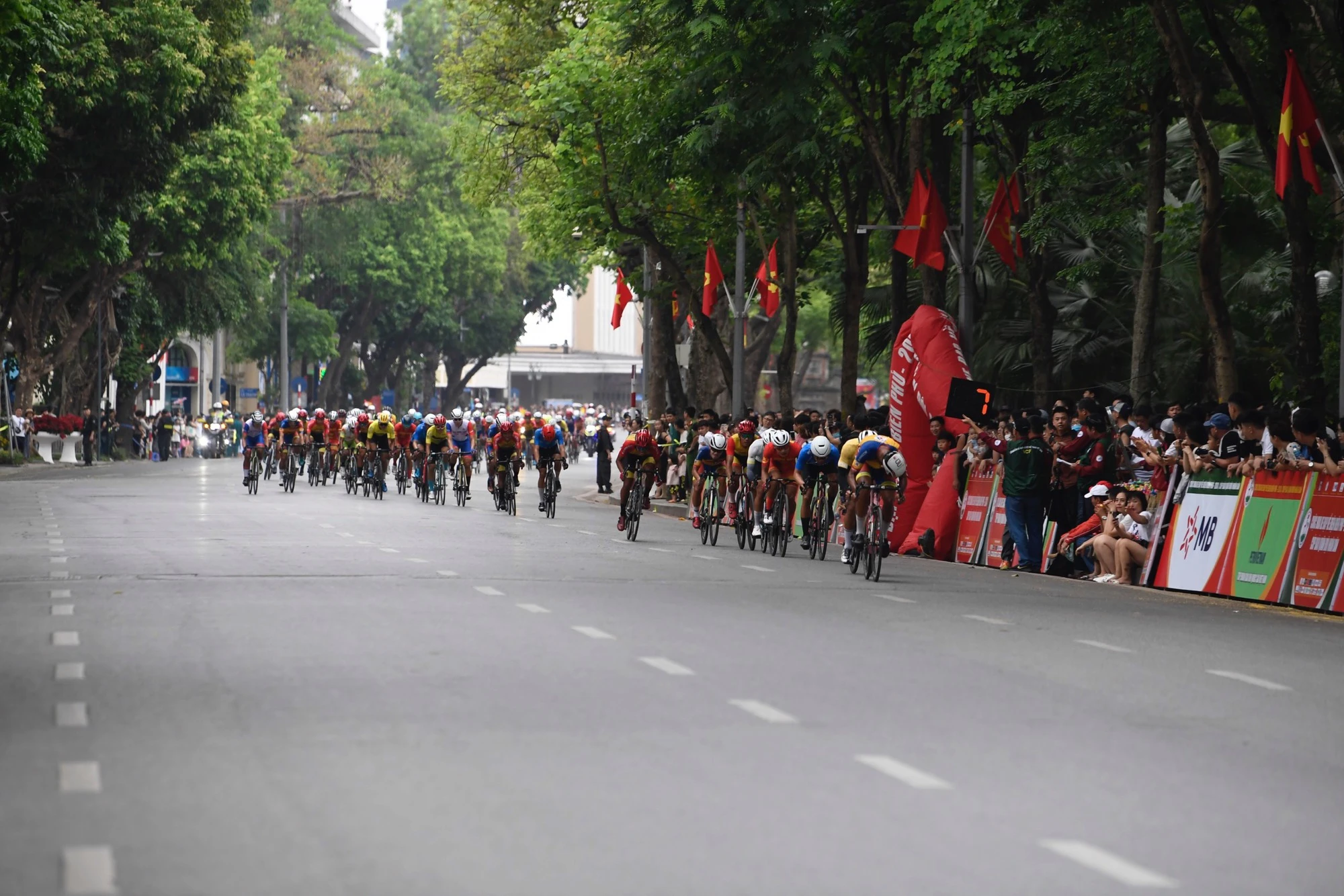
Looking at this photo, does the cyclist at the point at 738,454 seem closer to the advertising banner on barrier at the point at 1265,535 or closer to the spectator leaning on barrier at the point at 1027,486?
the spectator leaning on barrier at the point at 1027,486

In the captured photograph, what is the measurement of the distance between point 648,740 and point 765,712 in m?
1.10

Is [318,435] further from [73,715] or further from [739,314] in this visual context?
[73,715]

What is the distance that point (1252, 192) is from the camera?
1158 inches

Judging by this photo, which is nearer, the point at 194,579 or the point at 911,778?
the point at 911,778

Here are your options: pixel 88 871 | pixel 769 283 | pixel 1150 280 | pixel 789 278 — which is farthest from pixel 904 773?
pixel 769 283

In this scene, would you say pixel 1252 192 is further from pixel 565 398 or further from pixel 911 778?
pixel 565 398

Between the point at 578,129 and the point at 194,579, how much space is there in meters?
21.1

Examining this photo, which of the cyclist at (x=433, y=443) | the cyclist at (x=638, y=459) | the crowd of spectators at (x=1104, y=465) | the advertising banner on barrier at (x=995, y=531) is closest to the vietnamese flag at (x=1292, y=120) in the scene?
the crowd of spectators at (x=1104, y=465)

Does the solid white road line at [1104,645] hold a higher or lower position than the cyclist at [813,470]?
lower

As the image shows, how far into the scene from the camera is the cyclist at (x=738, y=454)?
24.6 m

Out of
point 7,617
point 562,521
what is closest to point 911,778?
point 7,617

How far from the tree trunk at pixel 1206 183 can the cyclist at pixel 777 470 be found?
4.75 metres

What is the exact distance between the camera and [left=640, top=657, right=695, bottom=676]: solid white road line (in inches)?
432

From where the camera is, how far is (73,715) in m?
9.16
